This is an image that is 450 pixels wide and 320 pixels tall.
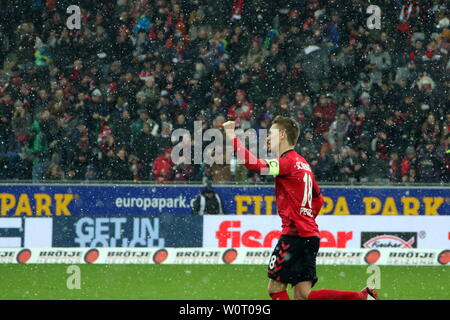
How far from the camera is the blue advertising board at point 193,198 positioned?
1409 centimetres

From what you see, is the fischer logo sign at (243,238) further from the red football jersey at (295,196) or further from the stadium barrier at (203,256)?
the red football jersey at (295,196)

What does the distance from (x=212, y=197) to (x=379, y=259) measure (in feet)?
8.79

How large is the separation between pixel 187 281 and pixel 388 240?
3.61 metres

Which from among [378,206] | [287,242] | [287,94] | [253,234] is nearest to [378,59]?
[287,94]


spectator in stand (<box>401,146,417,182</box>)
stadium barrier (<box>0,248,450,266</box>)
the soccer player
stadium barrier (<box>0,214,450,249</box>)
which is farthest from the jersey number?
spectator in stand (<box>401,146,417,182</box>)

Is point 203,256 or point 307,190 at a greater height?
point 307,190

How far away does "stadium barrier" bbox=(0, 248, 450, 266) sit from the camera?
43.6 ft

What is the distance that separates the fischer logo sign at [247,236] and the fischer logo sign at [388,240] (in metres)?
0.25

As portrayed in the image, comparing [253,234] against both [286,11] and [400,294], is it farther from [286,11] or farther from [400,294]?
[286,11]

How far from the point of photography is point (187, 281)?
476 inches

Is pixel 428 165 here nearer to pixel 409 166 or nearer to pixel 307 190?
pixel 409 166

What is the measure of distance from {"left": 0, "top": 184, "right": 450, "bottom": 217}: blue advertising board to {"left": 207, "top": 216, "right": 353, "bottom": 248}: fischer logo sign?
1.16 feet

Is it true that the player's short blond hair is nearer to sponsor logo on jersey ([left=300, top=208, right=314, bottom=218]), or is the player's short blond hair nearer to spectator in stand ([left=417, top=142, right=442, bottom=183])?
sponsor logo on jersey ([left=300, top=208, right=314, bottom=218])

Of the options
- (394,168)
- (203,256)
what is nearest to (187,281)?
(203,256)
